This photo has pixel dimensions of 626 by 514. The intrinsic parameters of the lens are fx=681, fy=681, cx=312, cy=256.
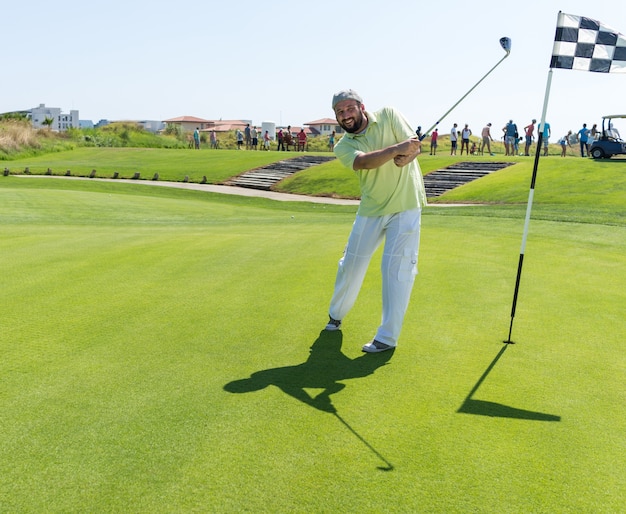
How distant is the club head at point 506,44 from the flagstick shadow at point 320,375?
2984 mm

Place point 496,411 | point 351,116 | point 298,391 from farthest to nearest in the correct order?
1. point 351,116
2. point 298,391
3. point 496,411

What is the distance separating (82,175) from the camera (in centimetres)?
4150

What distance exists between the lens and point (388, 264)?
5656mm

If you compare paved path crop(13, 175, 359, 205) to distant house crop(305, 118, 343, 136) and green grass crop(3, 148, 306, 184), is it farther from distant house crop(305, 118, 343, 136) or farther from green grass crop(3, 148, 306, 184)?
distant house crop(305, 118, 343, 136)

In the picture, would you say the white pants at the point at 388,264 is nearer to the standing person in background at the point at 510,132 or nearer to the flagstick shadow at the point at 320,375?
→ the flagstick shadow at the point at 320,375

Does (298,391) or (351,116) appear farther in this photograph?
(351,116)

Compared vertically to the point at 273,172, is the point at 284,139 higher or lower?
higher

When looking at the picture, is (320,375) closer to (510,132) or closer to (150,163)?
(510,132)

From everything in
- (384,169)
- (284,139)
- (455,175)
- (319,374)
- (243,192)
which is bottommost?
(243,192)

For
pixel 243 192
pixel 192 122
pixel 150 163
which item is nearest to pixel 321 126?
pixel 192 122

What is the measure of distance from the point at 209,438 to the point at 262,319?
2.42 metres

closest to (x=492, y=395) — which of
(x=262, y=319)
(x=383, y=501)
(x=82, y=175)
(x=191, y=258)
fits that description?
(x=383, y=501)

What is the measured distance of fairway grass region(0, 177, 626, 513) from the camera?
320 centimetres

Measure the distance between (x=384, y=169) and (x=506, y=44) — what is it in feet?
5.93
